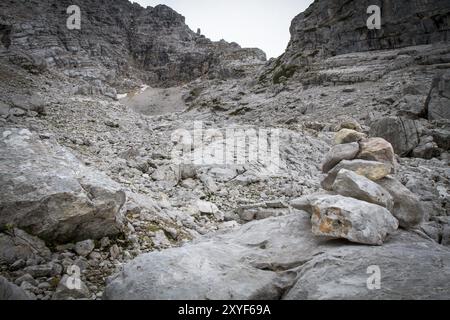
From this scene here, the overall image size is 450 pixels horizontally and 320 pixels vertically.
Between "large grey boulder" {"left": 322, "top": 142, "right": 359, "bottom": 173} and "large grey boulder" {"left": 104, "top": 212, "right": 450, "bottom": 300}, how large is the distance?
219cm

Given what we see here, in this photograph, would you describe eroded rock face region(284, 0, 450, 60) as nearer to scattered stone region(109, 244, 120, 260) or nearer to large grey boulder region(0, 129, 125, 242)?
large grey boulder region(0, 129, 125, 242)

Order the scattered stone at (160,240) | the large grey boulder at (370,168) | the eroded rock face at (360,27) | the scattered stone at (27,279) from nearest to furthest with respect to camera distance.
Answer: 1. the scattered stone at (27,279)
2. the large grey boulder at (370,168)
3. the scattered stone at (160,240)
4. the eroded rock face at (360,27)

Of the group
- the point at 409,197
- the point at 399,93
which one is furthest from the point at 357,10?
the point at 409,197

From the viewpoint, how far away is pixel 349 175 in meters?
5.35

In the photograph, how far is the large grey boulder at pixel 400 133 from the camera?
16266 mm

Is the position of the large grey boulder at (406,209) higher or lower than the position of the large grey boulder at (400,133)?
lower

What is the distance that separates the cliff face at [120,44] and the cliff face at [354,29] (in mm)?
21872

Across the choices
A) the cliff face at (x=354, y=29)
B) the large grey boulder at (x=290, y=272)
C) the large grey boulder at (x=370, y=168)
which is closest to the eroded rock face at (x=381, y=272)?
the large grey boulder at (x=290, y=272)

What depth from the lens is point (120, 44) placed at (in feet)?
362

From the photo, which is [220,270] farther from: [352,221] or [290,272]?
[352,221]

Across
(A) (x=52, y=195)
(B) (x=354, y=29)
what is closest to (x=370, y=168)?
(A) (x=52, y=195)

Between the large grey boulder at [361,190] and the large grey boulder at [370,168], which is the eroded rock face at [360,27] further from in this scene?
the large grey boulder at [361,190]
